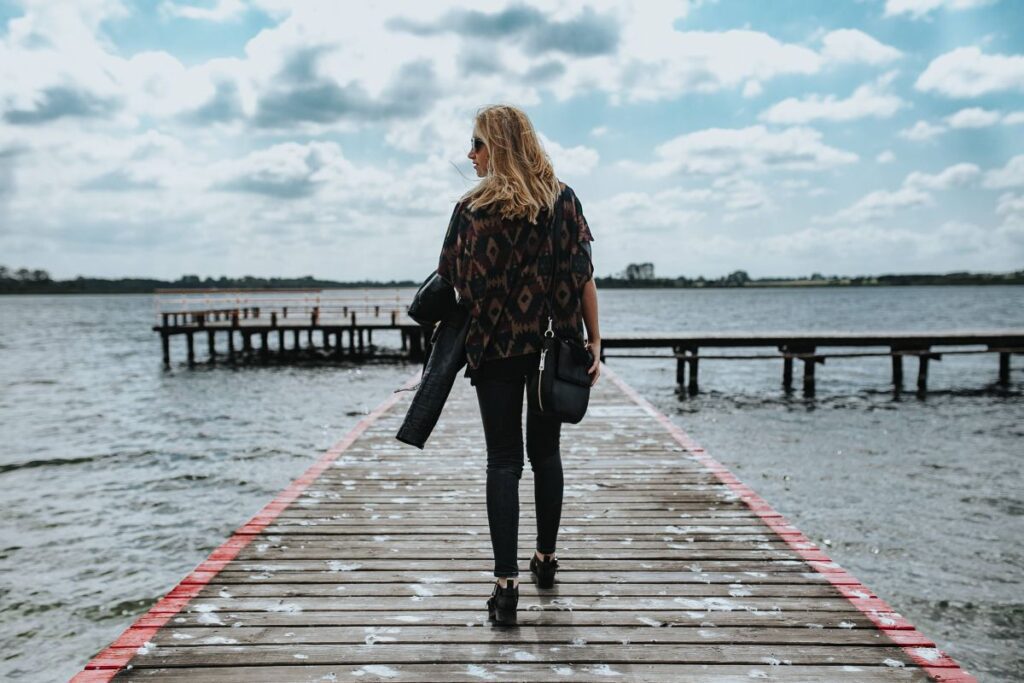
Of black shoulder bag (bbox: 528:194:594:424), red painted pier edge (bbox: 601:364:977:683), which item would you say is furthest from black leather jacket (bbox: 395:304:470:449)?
red painted pier edge (bbox: 601:364:977:683)

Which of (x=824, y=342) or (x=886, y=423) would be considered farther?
(x=824, y=342)

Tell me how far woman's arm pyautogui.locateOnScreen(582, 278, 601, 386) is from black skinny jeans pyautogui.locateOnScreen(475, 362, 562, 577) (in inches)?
11.4

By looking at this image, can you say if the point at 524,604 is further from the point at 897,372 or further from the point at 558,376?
the point at 897,372

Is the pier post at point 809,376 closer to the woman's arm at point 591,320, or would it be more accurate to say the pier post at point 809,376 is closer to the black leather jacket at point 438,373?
the woman's arm at point 591,320

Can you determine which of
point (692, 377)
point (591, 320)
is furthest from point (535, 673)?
point (692, 377)

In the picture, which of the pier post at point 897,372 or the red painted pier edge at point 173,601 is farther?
the pier post at point 897,372

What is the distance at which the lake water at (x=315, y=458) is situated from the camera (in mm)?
6383

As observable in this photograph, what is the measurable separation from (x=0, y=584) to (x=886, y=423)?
1576 centimetres

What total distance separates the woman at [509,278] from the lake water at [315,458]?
4.38 metres

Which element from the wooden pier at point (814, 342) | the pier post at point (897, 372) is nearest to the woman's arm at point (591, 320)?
the wooden pier at point (814, 342)

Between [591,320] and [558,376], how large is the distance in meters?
0.28

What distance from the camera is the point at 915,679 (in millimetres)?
2639

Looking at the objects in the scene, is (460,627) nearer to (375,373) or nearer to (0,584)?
(0,584)

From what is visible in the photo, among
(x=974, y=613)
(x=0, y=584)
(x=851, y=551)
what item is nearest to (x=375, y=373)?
(x=0, y=584)
